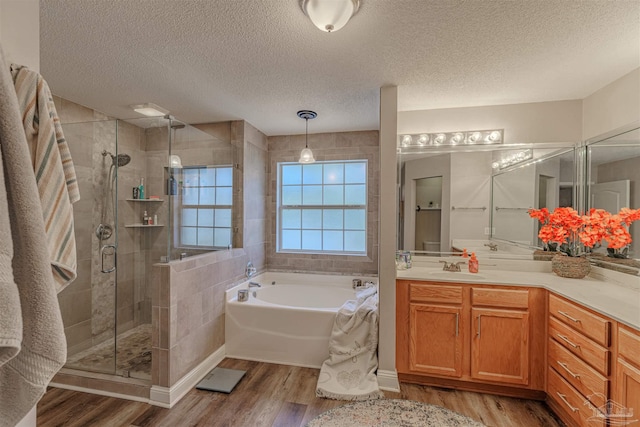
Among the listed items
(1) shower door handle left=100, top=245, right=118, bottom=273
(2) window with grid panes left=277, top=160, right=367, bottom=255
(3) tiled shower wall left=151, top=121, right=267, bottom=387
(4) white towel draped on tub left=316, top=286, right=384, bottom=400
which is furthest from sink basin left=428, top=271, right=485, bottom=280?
(1) shower door handle left=100, top=245, right=118, bottom=273

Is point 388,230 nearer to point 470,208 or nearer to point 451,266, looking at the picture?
point 451,266

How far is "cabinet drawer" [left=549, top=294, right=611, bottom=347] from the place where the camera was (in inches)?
62.3

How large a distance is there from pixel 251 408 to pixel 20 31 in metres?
2.31

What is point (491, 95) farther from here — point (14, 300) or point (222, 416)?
point (222, 416)

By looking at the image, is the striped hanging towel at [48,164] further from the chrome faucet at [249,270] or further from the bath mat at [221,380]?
the chrome faucet at [249,270]

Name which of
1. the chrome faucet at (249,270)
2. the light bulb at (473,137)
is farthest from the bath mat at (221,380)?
the light bulb at (473,137)

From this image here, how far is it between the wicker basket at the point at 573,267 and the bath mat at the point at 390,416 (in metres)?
1.36

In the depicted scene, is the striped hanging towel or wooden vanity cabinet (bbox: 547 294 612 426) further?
wooden vanity cabinet (bbox: 547 294 612 426)

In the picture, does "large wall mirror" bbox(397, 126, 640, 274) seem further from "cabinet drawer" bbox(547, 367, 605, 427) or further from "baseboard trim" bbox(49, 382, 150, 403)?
"baseboard trim" bbox(49, 382, 150, 403)

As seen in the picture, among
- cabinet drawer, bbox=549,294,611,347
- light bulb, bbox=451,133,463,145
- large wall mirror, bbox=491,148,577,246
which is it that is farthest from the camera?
light bulb, bbox=451,133,463,145

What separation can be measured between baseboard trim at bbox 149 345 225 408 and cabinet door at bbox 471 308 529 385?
217 cm

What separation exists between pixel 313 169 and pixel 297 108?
1.18 meters

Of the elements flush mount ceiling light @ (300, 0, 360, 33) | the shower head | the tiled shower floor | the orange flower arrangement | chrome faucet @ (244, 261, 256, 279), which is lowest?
the tiled shower floor

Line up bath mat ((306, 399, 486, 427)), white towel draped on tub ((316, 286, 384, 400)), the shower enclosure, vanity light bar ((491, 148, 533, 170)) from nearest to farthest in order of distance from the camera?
bath mat ((306, 399, 486, 427)) → white towel draped on tub ((316, 286, 384, 400)) → the shower enclosure → vanity light bar ((491, 148, 533, 170))
